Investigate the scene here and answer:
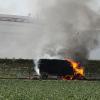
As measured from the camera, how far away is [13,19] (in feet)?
284

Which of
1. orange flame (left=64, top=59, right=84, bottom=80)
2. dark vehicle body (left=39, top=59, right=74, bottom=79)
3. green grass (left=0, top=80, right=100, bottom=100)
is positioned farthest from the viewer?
orange flame (left=64, top=59, right=84, bottom=80)

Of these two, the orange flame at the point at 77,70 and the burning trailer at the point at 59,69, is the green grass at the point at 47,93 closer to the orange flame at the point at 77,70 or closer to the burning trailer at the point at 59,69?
the burning trailer at the point at 59,69

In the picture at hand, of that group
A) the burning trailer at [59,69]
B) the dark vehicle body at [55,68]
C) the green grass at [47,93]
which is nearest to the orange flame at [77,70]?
the burning trailer at [59,69]

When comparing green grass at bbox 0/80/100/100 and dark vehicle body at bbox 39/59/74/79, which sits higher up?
dark vehicle body at bbox 39/59/74/79

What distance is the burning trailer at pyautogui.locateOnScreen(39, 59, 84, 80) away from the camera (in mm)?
69125

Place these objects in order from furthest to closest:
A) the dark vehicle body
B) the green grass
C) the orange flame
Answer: the orange flame < the dark vehicle body < the green grass

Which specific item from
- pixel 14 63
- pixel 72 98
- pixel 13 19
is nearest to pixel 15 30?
pixel 13 19

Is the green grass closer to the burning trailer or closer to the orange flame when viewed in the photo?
the burning trailer

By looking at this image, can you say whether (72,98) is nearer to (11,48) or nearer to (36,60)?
(36,60)

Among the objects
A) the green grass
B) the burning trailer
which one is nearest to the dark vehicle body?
the burning trailer

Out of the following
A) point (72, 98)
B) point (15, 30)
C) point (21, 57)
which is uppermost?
point (15, 30)

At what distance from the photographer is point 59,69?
6900cm

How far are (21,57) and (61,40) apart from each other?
11.9 m

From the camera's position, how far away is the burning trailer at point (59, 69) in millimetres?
69125
